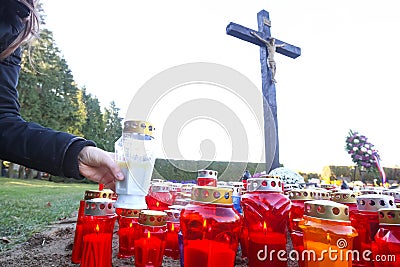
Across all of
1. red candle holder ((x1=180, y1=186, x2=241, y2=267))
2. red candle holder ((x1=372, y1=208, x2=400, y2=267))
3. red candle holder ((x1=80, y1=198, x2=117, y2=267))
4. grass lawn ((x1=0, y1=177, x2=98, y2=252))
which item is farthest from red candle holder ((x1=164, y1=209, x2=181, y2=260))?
grass lawn ((x1=0, y1=177, x2=98, y2=252))

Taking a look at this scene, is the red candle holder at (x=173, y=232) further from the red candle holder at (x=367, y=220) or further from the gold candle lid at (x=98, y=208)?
the red candle holder at (x=367, y=220)

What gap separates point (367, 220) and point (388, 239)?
14 centimetres

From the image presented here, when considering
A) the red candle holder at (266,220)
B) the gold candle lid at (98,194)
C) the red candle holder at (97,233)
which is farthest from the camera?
the gold candle lid at (98,194)

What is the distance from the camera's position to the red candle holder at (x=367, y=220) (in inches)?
32.9

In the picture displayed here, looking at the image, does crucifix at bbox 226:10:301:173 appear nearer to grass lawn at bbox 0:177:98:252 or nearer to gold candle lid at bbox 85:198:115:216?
grass lawn at bbox 0:177:98:252

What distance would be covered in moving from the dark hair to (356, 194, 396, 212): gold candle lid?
129 cm

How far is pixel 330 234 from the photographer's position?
698 millimetres

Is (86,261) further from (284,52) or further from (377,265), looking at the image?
(284,52)

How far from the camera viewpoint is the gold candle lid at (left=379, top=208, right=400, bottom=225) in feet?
2.32

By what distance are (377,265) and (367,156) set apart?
687 centimetres

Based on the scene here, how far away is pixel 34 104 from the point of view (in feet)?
53.1

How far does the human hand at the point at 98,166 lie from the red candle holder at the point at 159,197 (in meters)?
0.21

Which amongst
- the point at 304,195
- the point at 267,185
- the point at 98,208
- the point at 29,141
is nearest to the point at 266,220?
the point at 267,185

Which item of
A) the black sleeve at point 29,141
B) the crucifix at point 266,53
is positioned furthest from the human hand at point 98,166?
the crucifix at point 266,53
